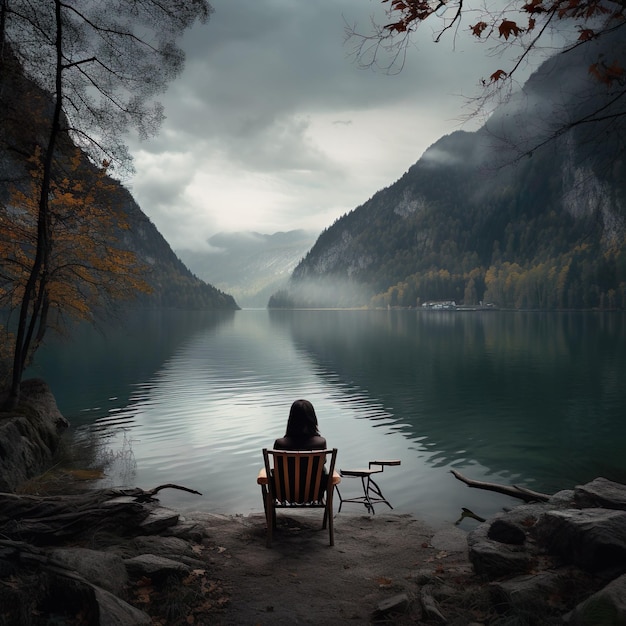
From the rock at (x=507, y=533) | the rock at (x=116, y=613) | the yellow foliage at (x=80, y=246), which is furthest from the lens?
the yellow foliage at (x=80, y=246)

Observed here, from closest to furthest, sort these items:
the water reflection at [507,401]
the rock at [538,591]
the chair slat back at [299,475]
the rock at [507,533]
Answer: the rock at [538,591] → the rock at [507,533] → the chair slat back at [299,475] → the water reflection at [507,401]

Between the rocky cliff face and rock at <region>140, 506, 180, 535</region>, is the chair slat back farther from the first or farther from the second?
the rocky cliff face

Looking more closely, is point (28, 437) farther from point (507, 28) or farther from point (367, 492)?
point (507, 28)

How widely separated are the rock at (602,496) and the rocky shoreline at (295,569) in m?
0.02

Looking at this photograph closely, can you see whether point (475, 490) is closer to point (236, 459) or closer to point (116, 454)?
point (236, 459)

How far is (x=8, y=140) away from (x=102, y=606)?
41.6ft

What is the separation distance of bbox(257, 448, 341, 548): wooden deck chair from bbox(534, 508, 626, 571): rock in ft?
9.62

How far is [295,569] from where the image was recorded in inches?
288

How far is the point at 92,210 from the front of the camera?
18.4 m

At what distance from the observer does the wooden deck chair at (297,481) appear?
8031 mm

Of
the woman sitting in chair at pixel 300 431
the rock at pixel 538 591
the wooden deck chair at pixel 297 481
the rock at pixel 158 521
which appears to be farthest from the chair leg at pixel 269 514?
the rock at pixel 538 591

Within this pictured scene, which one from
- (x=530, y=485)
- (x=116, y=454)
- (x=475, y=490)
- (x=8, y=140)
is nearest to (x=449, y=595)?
(x=475, y=490)

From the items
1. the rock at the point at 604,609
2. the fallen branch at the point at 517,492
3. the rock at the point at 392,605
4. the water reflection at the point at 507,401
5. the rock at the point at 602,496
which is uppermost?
the rock at the point at 604,609

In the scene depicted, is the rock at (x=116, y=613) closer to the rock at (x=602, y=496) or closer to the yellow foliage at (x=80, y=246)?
the rock at (x=602, y=496)
